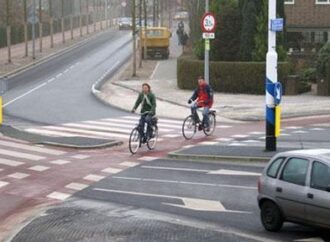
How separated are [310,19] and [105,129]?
90.5ft

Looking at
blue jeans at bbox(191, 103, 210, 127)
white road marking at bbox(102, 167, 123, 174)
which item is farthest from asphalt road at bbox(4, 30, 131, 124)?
white road marking at bbox(102, 167, 123, 174)

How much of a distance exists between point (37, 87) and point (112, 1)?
105974 mm

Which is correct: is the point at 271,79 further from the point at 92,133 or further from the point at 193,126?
the point at 92,133

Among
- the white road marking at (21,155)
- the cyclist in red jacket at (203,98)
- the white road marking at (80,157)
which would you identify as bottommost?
the white road marking at (80,157)

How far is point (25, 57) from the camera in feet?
213

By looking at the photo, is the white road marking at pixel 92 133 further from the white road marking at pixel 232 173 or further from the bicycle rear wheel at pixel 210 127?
the white road marking at pixel 232 173

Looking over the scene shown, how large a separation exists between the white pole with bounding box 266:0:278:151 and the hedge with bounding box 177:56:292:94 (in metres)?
17.9

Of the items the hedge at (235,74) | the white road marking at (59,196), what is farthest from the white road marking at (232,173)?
the hedge at (235,74)

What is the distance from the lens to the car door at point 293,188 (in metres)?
12.0

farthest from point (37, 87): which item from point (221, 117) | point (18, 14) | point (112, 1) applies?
point (112, 1)

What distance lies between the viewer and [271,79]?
2003cm

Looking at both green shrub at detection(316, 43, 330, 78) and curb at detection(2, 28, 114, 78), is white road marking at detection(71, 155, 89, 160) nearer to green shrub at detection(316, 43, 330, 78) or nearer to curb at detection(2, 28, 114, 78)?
green shrub at detection(316, 43, 330, 78)

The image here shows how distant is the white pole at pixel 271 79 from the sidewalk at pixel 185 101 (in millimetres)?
9271

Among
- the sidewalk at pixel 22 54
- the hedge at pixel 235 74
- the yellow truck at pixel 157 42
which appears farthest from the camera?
the yellow truck at pixel 157 42
